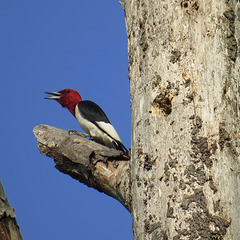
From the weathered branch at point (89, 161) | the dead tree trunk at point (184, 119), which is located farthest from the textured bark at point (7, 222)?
the weathered branch at point (89, 161)

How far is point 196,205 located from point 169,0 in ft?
4.61

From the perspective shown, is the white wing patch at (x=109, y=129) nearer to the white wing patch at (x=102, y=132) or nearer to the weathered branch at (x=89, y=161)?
the white wing patch at (x=102, y=132)

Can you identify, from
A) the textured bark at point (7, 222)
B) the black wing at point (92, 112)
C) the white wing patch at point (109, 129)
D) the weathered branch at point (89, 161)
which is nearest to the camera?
the textured bark at point (7, 222)

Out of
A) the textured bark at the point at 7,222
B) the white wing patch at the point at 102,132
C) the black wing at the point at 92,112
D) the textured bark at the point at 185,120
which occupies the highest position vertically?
the black wing at the point at 92,112

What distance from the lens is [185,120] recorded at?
10.3 ft

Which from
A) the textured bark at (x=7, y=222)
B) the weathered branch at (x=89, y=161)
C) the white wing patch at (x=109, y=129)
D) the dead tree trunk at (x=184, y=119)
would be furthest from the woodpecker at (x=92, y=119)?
the textured bark at (x=7, y=222)

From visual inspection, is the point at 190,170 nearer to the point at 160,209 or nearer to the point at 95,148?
the point at 160,209

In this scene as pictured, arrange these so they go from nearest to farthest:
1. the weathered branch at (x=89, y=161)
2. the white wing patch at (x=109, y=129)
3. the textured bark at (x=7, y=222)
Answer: the textured bark at (x=7, y=222), the weathered branch at (x=89, y=161), the white wing patch at (x=109, y=129)

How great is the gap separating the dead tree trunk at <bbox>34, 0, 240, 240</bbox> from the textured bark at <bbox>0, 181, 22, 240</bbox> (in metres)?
1.05

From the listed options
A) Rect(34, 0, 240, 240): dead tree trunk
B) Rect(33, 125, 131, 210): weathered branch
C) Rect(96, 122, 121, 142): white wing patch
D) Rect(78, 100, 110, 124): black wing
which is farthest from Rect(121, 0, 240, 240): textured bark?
Rect(78, 100, 110, 124): black wing

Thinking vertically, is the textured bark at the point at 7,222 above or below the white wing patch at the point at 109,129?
below

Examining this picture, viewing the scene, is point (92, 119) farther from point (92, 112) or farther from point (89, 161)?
point (89, 161)

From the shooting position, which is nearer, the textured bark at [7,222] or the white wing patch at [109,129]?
the textured bark at [7,222]

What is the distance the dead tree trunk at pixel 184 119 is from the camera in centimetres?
293
